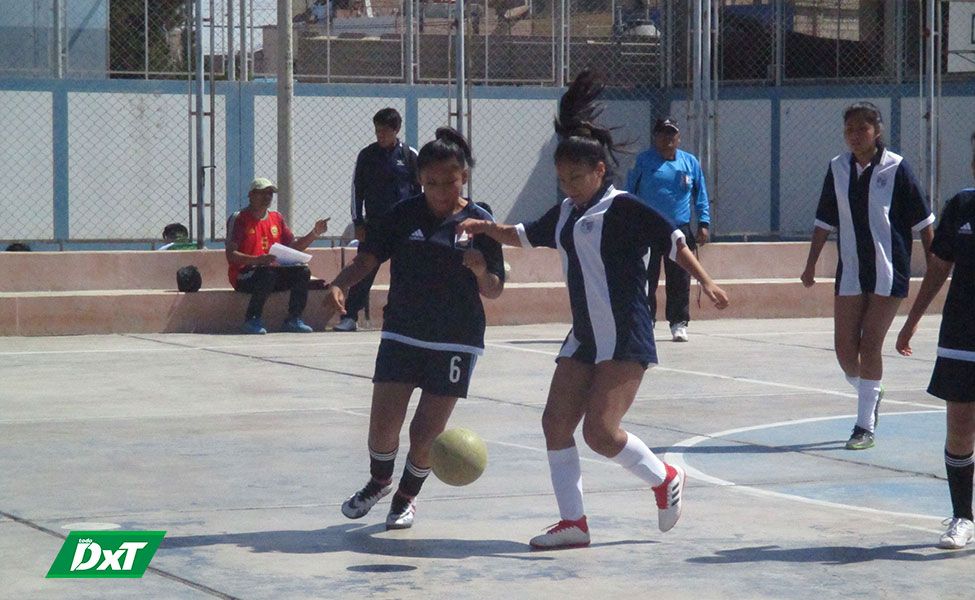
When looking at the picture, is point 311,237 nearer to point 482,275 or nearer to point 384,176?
point 384,176

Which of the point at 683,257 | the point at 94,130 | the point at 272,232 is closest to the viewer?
the point at 683,257

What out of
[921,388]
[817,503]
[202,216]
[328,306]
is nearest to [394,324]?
[328,306]

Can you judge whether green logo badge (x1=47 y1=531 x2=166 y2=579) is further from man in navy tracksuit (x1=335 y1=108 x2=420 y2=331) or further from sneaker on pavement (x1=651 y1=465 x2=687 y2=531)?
man in navy tracksuit (x1=335 y1=108 x2=420 y2=331)

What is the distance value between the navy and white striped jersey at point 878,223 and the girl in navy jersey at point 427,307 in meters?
2.87

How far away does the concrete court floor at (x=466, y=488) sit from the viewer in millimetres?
5746

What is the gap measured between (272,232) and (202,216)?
1.49 m

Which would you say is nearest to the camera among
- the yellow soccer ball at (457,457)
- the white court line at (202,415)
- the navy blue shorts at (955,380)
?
the navy blue shorts at (955,380)

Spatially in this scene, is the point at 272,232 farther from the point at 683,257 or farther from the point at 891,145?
the point at 891,145

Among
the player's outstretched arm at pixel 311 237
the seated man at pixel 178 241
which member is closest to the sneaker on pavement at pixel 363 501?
the player's outstretched arm at pixel 311 237

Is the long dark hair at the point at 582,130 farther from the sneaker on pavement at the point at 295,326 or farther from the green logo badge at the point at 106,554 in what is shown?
the sneaker on pavement at the point at 295,326

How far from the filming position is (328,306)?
21.7ft

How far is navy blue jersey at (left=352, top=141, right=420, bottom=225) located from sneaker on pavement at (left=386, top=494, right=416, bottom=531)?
24.4 feet

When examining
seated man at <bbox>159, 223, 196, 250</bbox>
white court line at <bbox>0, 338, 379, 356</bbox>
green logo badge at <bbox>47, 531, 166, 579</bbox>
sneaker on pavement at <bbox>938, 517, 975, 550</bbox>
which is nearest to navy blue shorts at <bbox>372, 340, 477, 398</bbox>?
green logo badge at <bbox>47, 531, 166, 579</bbox>

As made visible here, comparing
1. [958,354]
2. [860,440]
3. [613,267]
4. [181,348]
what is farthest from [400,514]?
[181,348]
